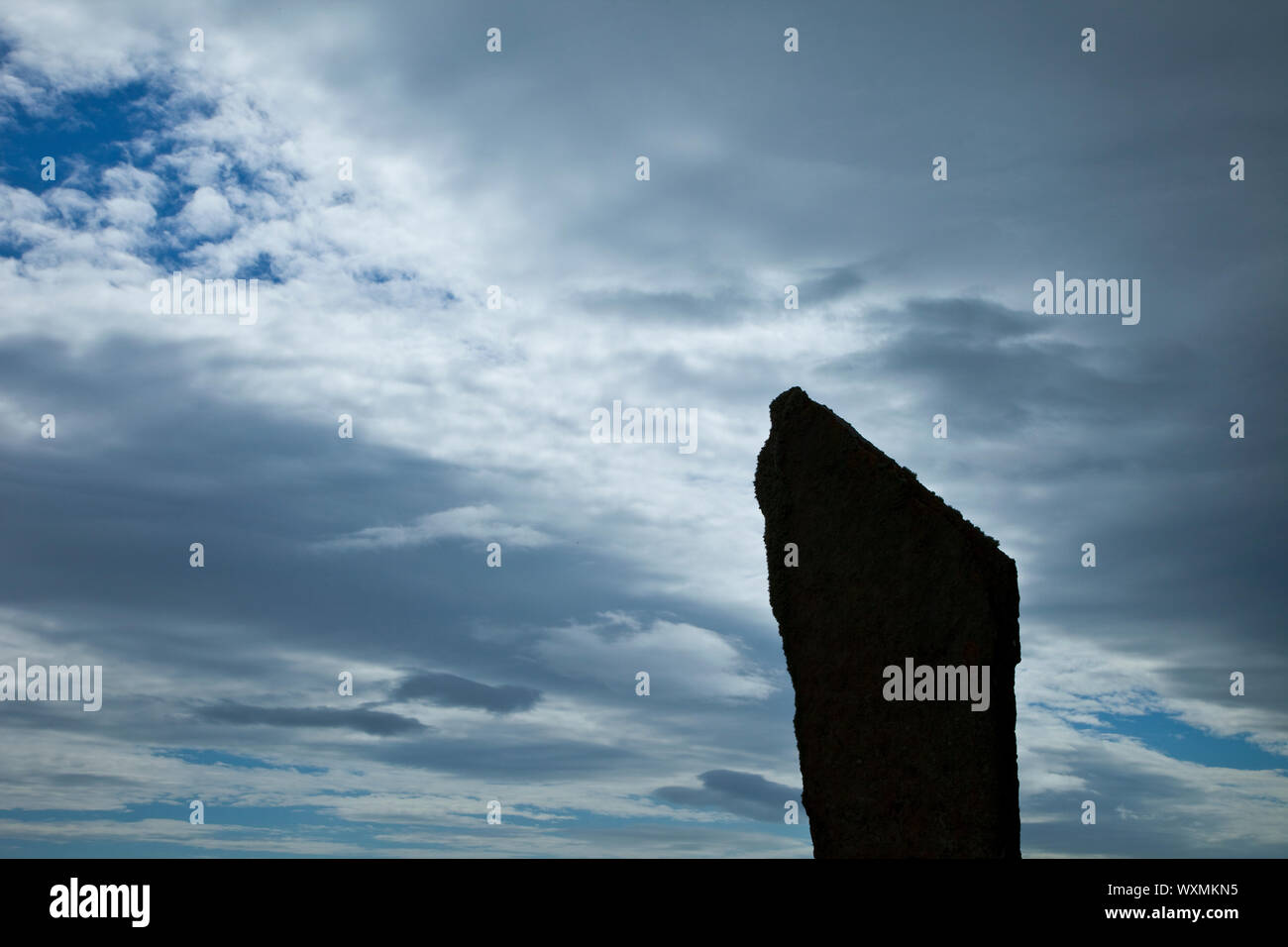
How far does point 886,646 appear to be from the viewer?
459 inches

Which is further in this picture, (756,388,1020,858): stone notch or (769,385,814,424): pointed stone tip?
(769,385,814,424): pointed stone tip

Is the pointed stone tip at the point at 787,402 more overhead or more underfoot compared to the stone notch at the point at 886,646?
more overhead

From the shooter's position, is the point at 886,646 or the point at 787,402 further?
the point at 787,402

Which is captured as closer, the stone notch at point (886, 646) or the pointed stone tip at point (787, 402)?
the stone notch at point (886, 646)

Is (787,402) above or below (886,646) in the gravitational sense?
above

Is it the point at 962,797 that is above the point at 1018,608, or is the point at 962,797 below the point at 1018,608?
below

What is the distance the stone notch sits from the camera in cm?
1135

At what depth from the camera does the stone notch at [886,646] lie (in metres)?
11.4
